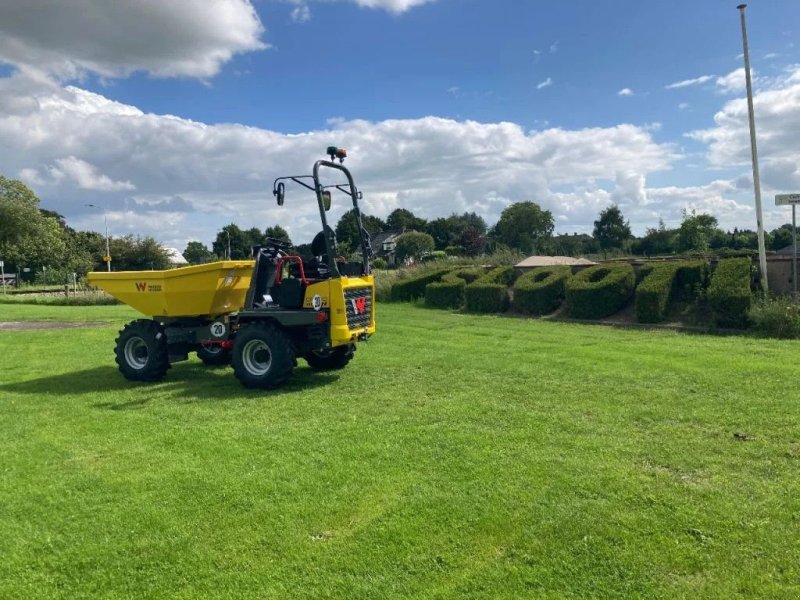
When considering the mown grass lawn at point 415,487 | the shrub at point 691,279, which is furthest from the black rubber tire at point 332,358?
the shrub at point 691,279

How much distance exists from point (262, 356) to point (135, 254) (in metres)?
58.3

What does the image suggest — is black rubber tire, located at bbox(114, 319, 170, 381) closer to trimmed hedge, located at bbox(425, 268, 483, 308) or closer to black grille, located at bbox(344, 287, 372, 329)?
black grille, located at bbox(344, 287, 372, 329)

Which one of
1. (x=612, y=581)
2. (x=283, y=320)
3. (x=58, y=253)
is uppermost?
(x=58, y=253)

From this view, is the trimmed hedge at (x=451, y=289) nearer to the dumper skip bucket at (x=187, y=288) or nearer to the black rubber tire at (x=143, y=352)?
the dumper skip bucket at (x=187, y=288)

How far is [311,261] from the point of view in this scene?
30.3 ft

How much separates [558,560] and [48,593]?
281 centimetres

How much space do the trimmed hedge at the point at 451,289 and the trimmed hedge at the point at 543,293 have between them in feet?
8.32

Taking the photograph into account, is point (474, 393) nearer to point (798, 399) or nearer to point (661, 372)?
point (661, 372)

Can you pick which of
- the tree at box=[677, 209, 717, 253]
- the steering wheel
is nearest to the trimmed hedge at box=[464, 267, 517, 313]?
the steering wheel

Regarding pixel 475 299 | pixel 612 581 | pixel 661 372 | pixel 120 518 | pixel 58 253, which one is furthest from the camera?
pixel 58 253

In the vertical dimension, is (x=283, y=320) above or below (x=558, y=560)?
above

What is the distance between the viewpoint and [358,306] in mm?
9141

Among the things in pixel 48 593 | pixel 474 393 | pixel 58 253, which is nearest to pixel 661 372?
pixel 474 393

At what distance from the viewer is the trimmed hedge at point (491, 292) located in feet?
62.2
